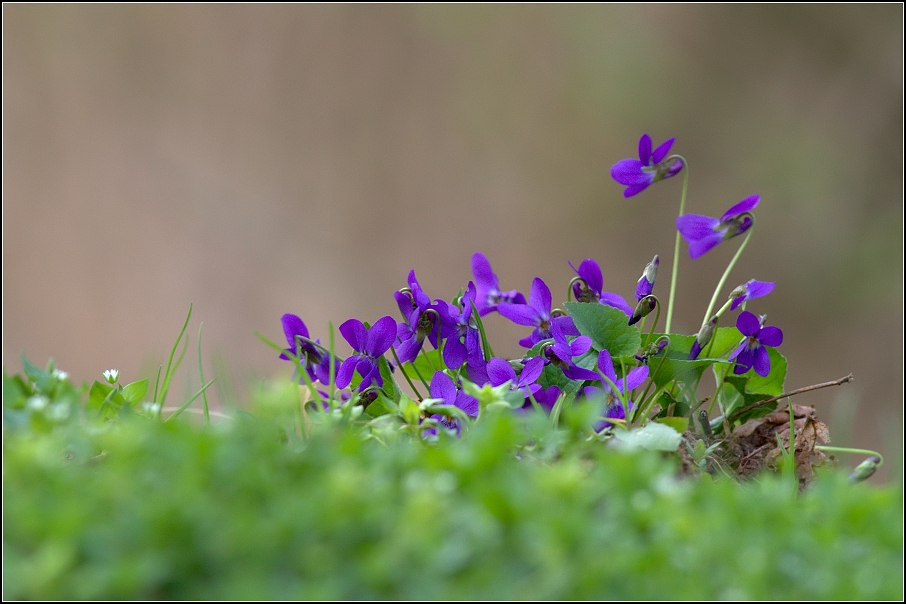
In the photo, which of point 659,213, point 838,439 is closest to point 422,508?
point 838,439

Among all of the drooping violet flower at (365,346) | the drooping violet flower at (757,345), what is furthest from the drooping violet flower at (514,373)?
the drooping violet flower at (757,345)

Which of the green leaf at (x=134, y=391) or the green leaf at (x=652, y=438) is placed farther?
the green leaf at (x=134, y=391)

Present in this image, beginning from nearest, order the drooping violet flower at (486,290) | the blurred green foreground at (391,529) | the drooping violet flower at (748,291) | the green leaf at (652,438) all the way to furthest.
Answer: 1. the blurred green foreground at (391,529)
2. the green leaf at (652,438)
3. the drooping violet flower at (748,291)
4. the drooping violet flower at (486,290)

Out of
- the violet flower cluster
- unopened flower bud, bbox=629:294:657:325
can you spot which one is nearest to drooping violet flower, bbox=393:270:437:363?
the violet flower cluster

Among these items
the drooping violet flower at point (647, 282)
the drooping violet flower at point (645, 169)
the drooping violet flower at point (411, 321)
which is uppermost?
the drooping violet flower at point (645, 169)

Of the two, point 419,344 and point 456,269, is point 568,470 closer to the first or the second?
point 419,344

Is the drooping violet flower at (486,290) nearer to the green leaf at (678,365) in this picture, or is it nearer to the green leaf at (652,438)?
the green leaf at (678,365)

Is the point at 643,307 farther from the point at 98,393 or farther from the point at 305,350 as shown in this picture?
the point at 98,393
